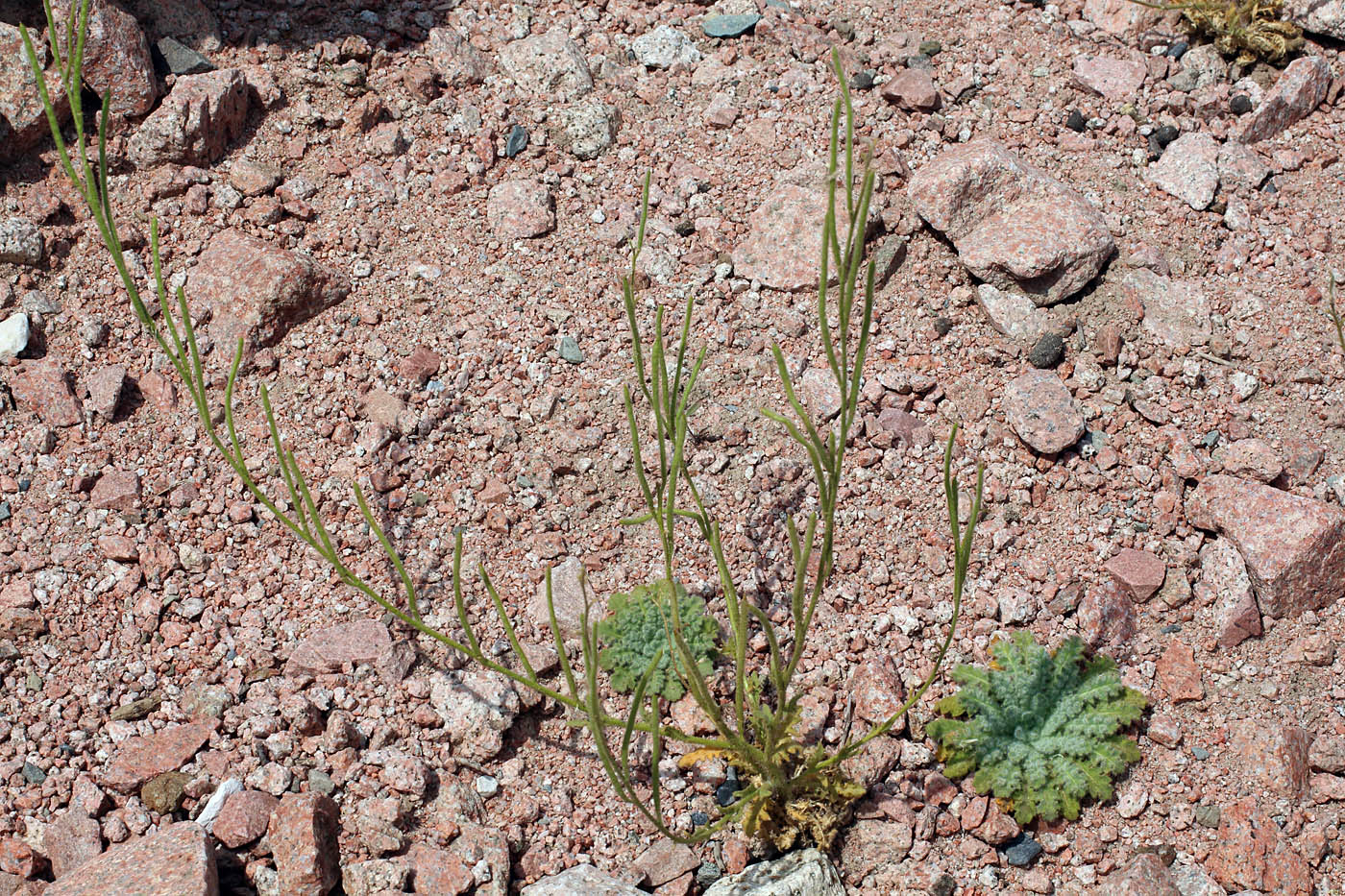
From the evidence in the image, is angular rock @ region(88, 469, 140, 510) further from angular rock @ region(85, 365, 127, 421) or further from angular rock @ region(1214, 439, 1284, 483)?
angular rock @ region(1214, 439, 1284, 483)

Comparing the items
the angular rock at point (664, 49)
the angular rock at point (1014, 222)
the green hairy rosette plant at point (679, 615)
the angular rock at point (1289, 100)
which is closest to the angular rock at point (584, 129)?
the angular rock at point (664, 49)

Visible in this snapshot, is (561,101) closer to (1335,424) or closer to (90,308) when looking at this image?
(90,308)

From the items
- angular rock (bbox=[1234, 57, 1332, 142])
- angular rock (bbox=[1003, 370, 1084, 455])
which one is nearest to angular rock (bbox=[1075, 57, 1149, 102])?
angular rock (bbox=[1234, 57, 1332, 142])

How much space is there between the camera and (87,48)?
3.35 meters

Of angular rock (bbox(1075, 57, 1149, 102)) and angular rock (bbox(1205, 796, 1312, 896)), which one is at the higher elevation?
angular rock (bbox(1075, 57, 1149, 102))

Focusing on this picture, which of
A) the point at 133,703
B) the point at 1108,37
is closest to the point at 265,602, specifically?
the point at 133,703

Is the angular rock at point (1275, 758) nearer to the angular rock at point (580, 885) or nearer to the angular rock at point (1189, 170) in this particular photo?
the angular rock at point (580, 885)

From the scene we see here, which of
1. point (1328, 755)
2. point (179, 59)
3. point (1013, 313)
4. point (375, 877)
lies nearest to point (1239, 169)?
point (1013, 313)

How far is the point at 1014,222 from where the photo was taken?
3354 mm

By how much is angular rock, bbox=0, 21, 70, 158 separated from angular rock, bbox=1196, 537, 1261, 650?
11.2ft

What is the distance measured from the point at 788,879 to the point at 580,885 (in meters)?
0.45

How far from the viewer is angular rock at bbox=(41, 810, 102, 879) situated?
244 centimetres

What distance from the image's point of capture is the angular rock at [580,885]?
241 centimetres

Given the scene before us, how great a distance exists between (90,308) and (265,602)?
1077mm
